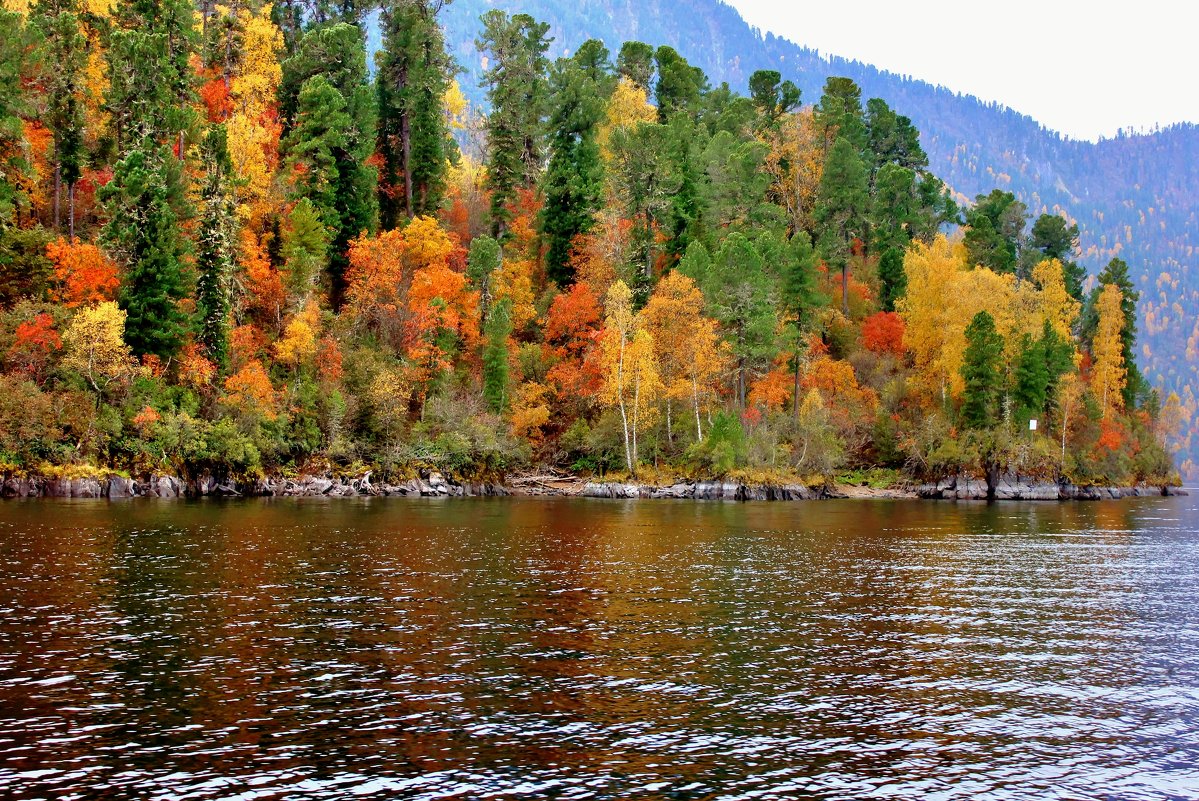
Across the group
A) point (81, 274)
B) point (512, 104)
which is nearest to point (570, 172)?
point (512, 104)

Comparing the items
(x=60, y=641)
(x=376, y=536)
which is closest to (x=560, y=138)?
(x=376, y=536)

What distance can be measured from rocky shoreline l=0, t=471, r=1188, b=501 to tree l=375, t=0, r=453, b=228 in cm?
2950

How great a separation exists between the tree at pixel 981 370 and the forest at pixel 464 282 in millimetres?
244

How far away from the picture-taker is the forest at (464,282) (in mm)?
65062

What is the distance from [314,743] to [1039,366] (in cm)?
8696

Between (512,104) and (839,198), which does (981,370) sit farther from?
(512,104)

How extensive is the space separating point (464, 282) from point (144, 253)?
1075 inches

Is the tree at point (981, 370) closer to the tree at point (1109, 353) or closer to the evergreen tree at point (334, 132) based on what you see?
the tree at point (1109, 353)

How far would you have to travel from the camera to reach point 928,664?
21.1m

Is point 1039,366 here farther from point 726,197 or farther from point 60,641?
point 60,641

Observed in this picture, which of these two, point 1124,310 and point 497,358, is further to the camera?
point 1124,310

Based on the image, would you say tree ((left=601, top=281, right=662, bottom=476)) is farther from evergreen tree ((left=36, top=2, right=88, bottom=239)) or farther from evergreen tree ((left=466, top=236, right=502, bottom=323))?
evergreen tree ((left=36, top=2, right=88, bottom=239))

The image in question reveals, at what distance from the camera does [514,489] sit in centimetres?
8000

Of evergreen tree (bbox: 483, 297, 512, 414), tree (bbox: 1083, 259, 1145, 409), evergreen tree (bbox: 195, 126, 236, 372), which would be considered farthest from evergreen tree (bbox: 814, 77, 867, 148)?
evergreen tree (bbox: 195, 126, 236, 372)
